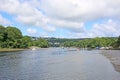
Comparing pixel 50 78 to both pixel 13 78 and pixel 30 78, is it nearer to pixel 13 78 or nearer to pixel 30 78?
pixel 30 78

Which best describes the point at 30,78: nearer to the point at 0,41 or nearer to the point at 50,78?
the point at 50,78

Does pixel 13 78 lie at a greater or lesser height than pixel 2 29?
lesser

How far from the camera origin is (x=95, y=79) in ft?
111

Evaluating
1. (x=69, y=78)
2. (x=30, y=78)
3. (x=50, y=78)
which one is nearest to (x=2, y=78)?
(x=30, y=78)

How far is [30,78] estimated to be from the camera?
35.6 m

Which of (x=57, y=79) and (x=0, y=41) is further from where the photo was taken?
(x=0, y=41)

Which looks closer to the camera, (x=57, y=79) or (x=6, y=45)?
(x=57, y=79)

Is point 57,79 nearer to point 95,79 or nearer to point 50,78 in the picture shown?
point 50,78

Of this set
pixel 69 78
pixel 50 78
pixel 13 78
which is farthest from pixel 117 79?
pixel 13 78

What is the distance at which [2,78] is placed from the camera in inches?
1399

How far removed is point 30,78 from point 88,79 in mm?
7570

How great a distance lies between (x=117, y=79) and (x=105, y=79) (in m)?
1.45

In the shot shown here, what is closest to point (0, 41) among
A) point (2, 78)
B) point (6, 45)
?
point (6, 45)

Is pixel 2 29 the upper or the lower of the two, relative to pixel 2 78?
upper
